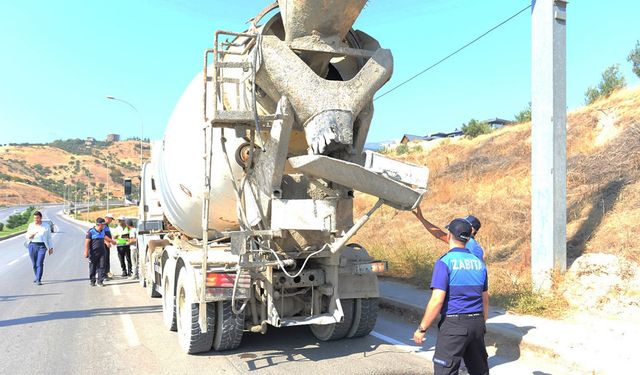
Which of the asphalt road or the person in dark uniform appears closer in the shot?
the person in dark uniform

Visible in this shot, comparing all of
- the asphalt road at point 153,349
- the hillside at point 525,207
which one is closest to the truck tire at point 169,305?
the asphalt road at point 153,349

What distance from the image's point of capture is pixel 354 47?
5.92m

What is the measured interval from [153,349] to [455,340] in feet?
13.5

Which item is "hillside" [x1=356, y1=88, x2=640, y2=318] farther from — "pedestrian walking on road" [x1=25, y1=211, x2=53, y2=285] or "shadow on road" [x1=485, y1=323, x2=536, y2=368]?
"pedestrian walking on road" [x1=25, y1=211, x2=53, y2=285]

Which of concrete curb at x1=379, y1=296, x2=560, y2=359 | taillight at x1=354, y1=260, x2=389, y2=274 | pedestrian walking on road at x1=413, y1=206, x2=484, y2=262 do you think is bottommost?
concrete curb at x1=379, y1=296, x2=560, y2=359

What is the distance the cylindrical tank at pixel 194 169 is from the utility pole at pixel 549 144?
477 centimetres

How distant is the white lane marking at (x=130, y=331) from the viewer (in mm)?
6819

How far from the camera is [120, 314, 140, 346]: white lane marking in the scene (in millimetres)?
6819

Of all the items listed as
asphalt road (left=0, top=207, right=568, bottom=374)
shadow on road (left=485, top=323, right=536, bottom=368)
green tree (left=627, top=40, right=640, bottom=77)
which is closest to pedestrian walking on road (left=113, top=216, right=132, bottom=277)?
asphalt road (left=0, top=207, right=568, bottom=374)

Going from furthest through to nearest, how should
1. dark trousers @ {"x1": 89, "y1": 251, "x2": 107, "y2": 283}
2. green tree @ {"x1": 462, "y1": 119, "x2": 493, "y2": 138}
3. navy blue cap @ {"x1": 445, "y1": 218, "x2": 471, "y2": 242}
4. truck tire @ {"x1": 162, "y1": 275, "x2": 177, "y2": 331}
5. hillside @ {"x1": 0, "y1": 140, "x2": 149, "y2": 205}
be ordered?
hillside @ {"x1": 0, "y1": 140, "x2": 149, "y2": 205}
green tree @ {"x1": 462, "y1": 119, "x2": 493, "y2": 138}
dark trousers @ {"x1": 89, "y1": 251, "x2": 107, "y2": 283}
truck tire @ {"x1": 162, "y1": 275, "x2": 177, "y2": 331}
navy blue cap @ {"x1": 445, "y1": 218, "x2": 471, "y2": 242}

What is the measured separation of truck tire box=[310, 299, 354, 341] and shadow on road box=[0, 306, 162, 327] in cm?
372

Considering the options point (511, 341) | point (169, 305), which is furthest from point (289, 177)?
point (511, 341)

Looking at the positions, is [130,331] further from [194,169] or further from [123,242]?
[123,242]

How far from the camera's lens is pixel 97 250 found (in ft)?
39.5
